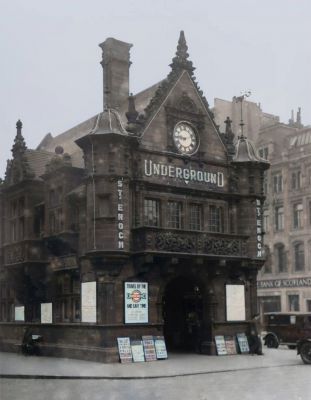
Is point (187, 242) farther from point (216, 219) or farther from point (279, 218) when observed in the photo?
point (279, 218)

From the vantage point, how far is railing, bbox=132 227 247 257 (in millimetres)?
28750

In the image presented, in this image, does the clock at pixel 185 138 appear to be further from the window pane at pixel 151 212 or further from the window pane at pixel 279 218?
the window pane at pixel 279 218

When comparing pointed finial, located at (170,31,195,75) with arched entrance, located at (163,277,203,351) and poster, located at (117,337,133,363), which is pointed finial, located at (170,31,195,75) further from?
poster, located at (117,337,133,363)

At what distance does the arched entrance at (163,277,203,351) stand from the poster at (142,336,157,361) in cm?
425

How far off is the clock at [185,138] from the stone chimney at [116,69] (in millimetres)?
3721

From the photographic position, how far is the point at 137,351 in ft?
92.6

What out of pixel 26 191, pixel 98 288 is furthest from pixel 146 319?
pixel 26 191

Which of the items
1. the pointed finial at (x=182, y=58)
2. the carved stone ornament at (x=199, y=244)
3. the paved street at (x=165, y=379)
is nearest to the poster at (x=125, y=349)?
the paved street at (x=165, y=379)

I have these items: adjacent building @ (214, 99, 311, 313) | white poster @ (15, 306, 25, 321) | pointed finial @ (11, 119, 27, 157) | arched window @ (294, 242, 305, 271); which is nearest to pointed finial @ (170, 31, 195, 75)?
pointed finial @ (11, 119, 27, 157)

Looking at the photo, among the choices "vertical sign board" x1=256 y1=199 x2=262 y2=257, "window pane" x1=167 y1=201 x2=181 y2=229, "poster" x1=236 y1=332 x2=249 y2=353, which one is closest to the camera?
"window pane" x1=167 y1=201 x2=181 y2=229

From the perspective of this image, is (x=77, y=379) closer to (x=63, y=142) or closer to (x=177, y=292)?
(x=177, y=292)

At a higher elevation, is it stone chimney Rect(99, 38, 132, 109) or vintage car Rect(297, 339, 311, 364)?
stone chimney Rect(99, 38, 132, 109)

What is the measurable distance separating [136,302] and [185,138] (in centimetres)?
834

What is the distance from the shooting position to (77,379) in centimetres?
2220
